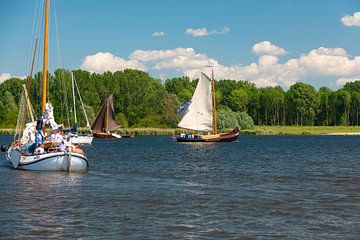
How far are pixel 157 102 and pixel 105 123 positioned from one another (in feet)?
109

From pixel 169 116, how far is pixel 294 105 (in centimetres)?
5162

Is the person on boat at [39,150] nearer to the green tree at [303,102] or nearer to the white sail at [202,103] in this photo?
the white sail at [202,103]

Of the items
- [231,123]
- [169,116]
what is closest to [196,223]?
[231,123]

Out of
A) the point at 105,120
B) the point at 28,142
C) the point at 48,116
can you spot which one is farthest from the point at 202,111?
the point at 48,116

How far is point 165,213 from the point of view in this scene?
74.0 feet

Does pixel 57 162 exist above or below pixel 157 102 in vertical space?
below

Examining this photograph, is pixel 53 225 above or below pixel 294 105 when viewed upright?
below

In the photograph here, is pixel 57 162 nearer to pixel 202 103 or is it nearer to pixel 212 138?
pixel 202 103

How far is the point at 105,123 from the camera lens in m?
129

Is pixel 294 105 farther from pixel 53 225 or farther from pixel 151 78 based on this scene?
pixel 53 225

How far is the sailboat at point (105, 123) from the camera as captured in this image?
125500 millimetres

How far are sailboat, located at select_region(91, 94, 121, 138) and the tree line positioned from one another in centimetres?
898

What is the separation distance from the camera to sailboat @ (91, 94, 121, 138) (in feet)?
412

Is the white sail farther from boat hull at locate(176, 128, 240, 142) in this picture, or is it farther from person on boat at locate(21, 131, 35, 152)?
person on boat at locate(21, 131, 35, 152)
